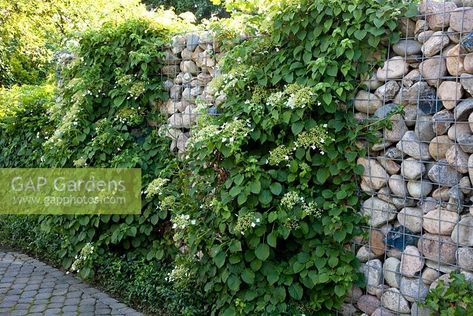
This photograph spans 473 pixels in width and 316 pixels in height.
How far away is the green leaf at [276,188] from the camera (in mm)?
3242

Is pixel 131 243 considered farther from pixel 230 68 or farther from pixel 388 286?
pixel 388 286

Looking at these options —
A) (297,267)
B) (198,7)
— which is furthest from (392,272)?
(198,7)

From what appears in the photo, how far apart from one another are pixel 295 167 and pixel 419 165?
72 cm

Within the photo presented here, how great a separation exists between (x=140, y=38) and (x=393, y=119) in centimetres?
242

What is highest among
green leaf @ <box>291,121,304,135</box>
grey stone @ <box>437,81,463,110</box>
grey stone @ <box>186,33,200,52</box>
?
grey stone @ <box>437,81,463,110</box>

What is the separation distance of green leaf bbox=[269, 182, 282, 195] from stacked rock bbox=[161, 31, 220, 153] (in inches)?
40.9

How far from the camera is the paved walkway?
395cm

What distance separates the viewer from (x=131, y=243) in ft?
14.7

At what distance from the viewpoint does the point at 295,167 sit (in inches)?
127

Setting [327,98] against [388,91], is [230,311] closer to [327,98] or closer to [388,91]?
[327,98]

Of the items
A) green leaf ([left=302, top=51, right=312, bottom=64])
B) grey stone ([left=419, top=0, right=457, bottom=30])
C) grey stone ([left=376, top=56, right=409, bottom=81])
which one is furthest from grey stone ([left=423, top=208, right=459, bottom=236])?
Answer: green leaf ([left=302, top=51, right=312, bottom=64])

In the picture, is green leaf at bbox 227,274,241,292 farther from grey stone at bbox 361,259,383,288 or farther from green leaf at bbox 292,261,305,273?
grey stone at bbox 361,259,383,288

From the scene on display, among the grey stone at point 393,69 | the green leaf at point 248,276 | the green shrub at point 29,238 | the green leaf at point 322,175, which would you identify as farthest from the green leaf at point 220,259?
the green shrub at point 29,238

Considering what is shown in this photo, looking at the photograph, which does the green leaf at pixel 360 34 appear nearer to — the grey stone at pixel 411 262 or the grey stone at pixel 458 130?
the grey stone at pixel 458 130
